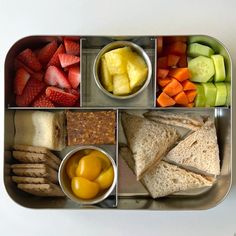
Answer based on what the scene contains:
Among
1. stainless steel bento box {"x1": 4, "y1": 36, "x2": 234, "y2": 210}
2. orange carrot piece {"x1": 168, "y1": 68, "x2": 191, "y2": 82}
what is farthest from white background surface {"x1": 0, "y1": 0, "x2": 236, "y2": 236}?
orange carrot piece {"x1": 168, "y1": 68, "x2": 191, "y2": 82}

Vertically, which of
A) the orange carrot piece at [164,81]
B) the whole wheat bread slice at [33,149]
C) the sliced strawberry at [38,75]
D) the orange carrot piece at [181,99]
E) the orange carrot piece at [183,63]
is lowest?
the whole wheat bread slice at [33,149]

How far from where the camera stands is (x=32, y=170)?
1.33m

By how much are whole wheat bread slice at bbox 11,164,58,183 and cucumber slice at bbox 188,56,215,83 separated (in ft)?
1.91

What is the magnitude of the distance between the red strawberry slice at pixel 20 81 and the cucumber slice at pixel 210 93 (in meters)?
0.61

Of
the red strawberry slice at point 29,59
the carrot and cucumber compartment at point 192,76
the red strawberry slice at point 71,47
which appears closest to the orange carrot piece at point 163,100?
the carrot and cucumber compartment at point 192,76

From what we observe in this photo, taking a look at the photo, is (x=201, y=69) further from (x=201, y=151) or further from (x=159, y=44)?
(x=201, y=151)

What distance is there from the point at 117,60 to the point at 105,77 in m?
0.08

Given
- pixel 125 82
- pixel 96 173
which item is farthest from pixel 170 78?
pixel 96 173

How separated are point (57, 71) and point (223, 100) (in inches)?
22.5

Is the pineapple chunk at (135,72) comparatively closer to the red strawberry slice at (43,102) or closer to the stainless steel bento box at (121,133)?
the stainless steel bento box at (121,133)

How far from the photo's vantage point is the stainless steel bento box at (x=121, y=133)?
1336 mm

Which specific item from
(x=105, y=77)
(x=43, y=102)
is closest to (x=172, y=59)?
(x=105, y=77)
